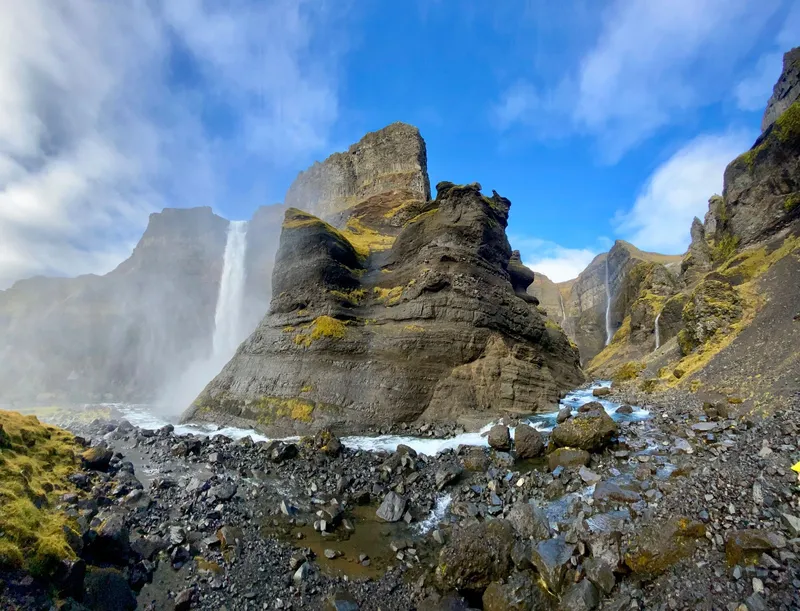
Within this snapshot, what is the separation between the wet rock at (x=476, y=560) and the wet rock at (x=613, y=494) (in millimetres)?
3590

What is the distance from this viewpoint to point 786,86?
6225 centimetres

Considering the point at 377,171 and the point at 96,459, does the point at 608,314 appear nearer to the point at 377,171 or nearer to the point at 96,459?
the point at 377,171

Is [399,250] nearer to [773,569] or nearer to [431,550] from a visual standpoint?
[431,550]

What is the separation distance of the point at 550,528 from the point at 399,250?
27.6 m

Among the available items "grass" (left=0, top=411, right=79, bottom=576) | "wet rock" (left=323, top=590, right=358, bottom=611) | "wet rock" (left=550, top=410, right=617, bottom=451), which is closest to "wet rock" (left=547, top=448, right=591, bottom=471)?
"wet rock" (left=550, top=410, right=617, bottom=451)

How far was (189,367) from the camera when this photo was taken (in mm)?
65750

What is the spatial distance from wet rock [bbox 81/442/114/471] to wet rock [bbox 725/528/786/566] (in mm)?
18458

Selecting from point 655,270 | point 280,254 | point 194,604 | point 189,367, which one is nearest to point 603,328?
point 655,270

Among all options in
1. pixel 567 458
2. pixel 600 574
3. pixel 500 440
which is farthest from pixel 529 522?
pixel 500 440

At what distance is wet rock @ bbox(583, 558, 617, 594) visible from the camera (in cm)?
761

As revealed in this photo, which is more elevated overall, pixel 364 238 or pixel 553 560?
pixel 364 238

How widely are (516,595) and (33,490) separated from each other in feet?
38.5

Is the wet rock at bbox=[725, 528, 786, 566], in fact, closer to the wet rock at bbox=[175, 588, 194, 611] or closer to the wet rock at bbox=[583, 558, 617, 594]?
the wet rock at bbox=[583, 558, 617, 594]

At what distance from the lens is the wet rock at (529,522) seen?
10055mm
